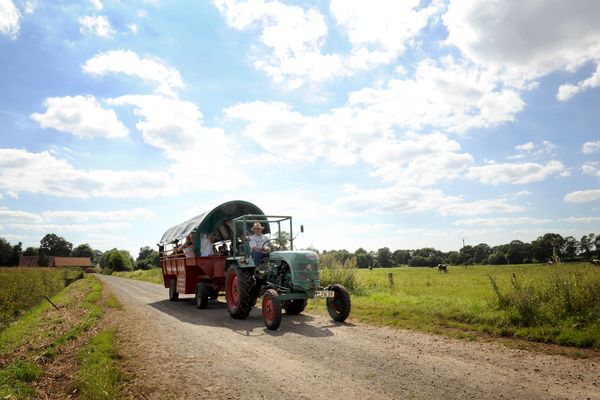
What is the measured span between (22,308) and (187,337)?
1938 centimetres

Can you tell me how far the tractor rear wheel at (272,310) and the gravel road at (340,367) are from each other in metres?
0.21

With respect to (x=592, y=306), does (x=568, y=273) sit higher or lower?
higher

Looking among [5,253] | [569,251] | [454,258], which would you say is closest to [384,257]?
[454,258]

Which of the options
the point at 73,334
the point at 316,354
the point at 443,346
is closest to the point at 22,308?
the point at 73,334

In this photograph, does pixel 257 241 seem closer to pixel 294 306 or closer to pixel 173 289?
pixel 294 306

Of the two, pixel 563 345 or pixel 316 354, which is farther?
pixel 563 345

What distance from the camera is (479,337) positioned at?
25.9ft

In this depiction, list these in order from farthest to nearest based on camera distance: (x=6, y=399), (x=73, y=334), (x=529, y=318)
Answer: (x=73, y=334), (x=529, y=318), (x=6, y=399)

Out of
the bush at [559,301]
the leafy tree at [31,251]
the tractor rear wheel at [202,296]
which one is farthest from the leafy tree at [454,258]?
the leafy tree at [31,251]

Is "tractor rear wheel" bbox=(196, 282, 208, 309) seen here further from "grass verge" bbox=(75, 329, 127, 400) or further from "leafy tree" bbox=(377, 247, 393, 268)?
"leafy tree" bbox=(377, 247, 393, 268)

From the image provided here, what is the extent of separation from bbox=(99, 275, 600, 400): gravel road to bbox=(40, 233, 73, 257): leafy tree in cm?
15479

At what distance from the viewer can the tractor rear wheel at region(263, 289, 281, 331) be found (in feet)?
29.5

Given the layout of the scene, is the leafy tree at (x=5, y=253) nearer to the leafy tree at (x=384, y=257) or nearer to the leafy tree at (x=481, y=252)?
the leafy tree at (x=384, y=257)

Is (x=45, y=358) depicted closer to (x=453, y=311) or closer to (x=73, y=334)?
(x=73, y=334)
